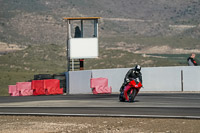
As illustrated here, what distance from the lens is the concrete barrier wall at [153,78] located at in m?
30.9

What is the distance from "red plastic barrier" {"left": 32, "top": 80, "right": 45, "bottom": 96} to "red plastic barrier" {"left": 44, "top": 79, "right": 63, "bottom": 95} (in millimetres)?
261

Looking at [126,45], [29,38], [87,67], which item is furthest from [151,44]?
[87,67]

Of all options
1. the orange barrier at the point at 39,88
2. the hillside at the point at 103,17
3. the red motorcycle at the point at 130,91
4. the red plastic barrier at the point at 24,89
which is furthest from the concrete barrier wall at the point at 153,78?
the hillside at the point at 103,17

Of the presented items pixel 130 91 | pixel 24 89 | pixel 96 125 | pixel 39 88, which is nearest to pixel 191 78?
pixel 130 91

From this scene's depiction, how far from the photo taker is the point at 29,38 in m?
139

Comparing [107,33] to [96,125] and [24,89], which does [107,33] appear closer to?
[24,89]

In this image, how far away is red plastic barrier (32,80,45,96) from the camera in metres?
33.9

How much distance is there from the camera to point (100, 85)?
33000 millimetres

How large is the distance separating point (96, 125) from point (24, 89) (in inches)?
815

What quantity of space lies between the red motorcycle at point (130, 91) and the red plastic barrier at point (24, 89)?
12612 millimetres

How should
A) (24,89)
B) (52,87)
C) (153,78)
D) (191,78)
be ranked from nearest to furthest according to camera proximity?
(191,78)
(153,78)
(52,87)
(24,89)

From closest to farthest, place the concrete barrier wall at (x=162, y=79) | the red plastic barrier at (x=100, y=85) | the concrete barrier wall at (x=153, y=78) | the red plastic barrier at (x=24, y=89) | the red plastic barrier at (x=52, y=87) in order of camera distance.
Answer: the concrete barrier wall at (x=153, y=78) < the concrete barrier wall at (x=162, y=79) < the red plastic barrier at (x=100, y=85) < the red plastic barrier at (x=52, y=87) < the red plastic barrier at (x=24, y=89)

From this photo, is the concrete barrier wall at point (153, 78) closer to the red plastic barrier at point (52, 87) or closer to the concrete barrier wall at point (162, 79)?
the concrete barrier wall at point (162, 79)

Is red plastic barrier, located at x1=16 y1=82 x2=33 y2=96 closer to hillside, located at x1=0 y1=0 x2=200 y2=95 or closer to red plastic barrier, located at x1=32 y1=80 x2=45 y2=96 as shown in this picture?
red plastic barrier, located at x1=32 y1=80 x2=45 y2=96
